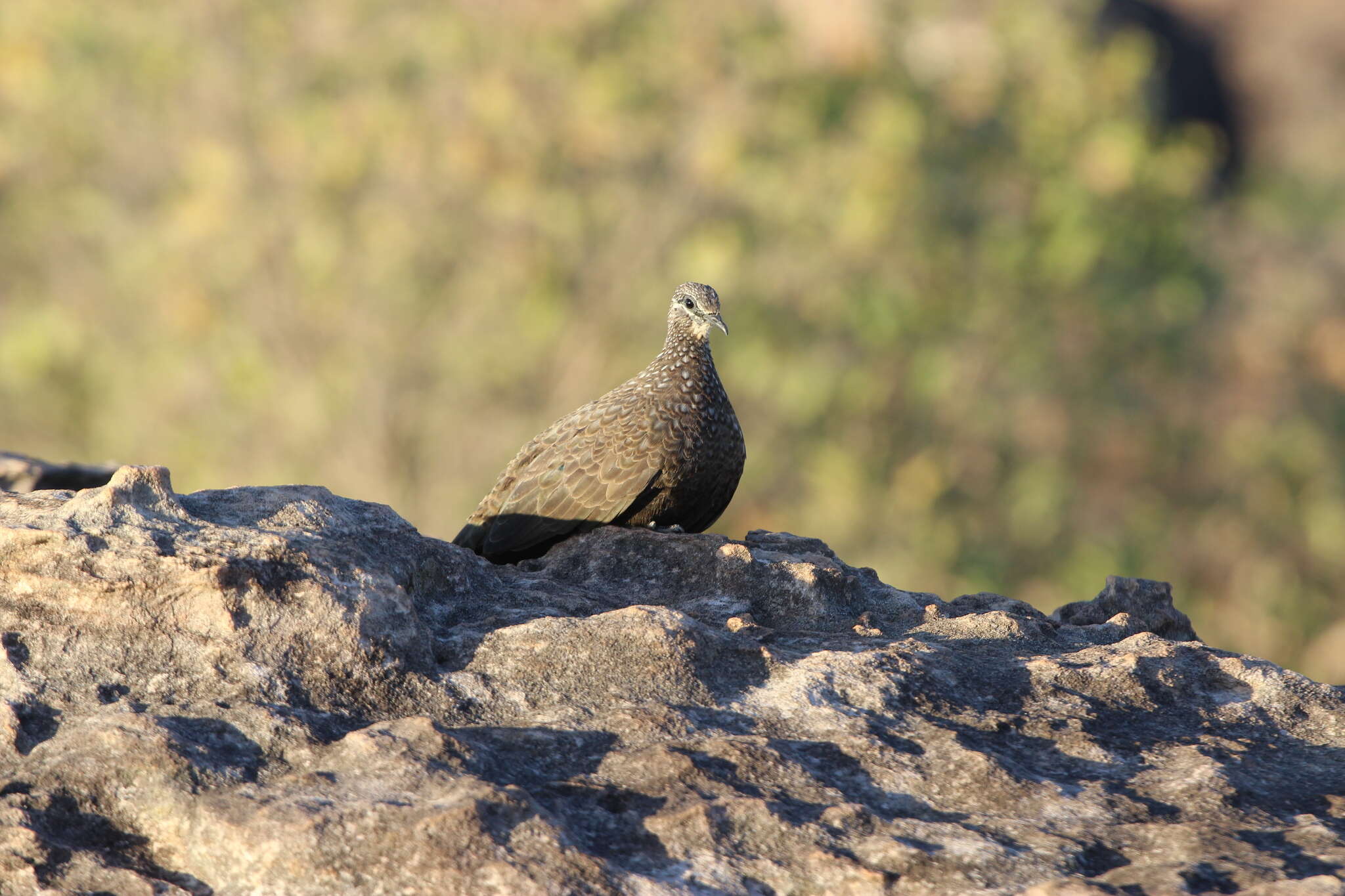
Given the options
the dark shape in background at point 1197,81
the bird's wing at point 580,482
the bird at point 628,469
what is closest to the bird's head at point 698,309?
the bird at point 628,469

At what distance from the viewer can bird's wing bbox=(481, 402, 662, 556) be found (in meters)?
6.12

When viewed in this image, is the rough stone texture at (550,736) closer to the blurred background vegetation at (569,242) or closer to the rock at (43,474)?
the rock at (43,474)

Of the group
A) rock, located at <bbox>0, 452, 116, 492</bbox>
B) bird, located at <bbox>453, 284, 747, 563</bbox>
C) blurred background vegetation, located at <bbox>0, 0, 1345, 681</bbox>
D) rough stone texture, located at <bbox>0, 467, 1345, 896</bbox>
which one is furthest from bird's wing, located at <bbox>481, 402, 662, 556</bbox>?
blurred background vegetation, located at <bbox>0, 0, 1345, 681</bbox>

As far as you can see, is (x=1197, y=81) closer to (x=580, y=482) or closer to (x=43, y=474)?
(x=580, y=482)

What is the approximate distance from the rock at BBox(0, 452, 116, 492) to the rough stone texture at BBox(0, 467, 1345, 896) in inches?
95.7

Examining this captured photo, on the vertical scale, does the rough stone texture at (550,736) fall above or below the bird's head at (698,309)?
below

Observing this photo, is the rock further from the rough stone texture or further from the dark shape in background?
the dark shape in background

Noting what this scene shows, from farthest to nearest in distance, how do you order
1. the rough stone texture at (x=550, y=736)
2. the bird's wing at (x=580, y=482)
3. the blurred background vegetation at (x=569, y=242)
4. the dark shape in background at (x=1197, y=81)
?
the dark shape in background at (x=1197, y=81) < the blurred background vegetation at (x=569, y=242) < the bird's wing at (x=580, y=482) < the rough stone texture at (x=550, y=736)

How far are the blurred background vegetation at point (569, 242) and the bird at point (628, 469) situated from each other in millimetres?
8430

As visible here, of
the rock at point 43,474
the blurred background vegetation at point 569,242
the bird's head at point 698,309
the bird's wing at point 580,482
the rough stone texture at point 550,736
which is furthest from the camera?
the blurred background vegetation at point 569,242

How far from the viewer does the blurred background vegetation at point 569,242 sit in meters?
15.4

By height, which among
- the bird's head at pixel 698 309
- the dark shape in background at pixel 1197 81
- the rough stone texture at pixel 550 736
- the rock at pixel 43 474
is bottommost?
the rough stone texture at pixel 550 736

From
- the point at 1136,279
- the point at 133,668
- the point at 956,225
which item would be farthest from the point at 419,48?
the point at 133,668

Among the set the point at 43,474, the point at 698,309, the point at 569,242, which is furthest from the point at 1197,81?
the point at 43,474
